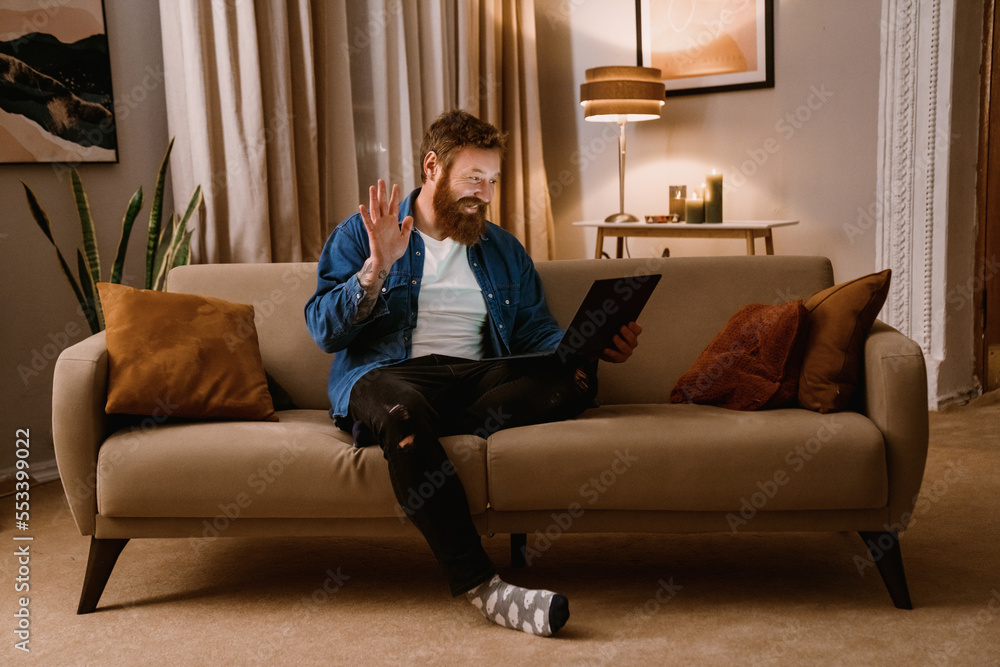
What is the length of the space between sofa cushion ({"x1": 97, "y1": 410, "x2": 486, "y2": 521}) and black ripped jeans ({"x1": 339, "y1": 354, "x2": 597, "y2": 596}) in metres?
0.05

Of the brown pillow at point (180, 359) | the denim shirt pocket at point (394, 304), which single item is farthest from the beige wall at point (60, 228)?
the denim shirt pocket at point (394, 304)

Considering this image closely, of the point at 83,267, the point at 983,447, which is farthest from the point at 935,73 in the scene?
the point at 83,267

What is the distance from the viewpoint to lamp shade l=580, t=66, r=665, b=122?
162 inches

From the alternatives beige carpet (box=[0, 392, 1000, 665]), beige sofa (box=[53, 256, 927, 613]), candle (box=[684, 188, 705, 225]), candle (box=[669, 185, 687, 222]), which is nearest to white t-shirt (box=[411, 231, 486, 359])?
beige sofa (box=[53, 256, 927, 613])

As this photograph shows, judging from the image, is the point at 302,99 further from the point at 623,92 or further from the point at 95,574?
the point at 95,574

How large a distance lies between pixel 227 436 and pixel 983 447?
8.51 ft

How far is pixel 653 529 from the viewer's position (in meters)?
1.86

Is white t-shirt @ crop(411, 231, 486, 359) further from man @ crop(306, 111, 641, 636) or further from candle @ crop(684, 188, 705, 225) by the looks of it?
candle @ crop(684, 188, 705, 225)

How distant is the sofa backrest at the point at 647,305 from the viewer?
2.28 metres

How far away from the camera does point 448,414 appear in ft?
6.63

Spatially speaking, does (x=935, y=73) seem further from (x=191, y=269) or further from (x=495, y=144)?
(x=191, y=269)

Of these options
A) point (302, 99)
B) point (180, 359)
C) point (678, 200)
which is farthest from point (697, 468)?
point (678, 200)

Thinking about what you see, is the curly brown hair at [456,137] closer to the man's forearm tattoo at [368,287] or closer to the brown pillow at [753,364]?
the man's forearm tattoo at [368,287]

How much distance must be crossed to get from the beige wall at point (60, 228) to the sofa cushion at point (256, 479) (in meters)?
1.35
